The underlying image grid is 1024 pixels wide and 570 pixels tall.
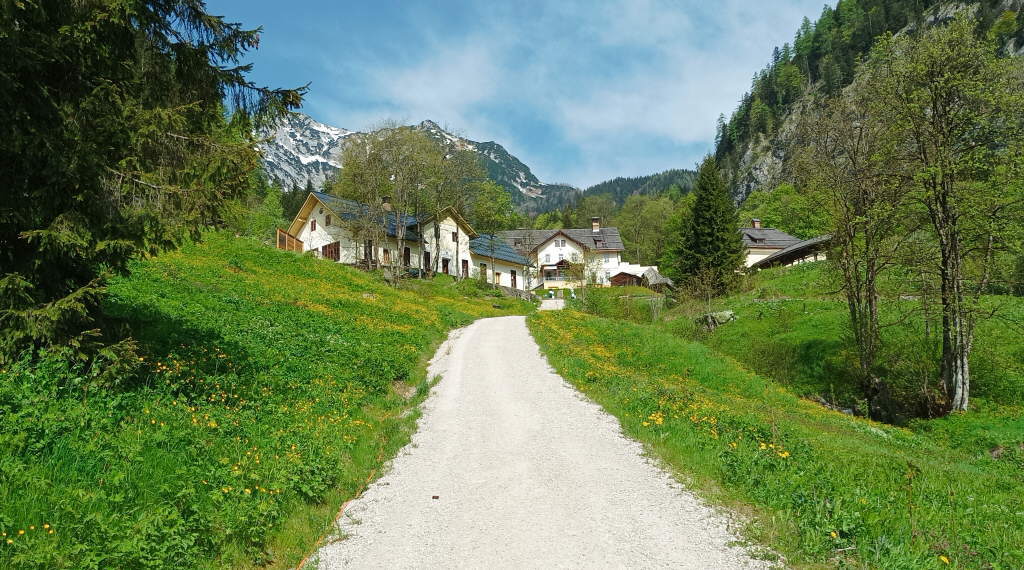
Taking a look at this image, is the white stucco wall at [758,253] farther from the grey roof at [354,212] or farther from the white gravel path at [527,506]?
the white gravel path at [527,506]

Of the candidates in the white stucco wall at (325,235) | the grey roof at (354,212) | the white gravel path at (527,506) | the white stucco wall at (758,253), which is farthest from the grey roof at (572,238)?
the white gravel path at (527,506)

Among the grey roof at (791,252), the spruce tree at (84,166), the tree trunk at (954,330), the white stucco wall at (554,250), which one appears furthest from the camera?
the white stucco wall at (554,250)

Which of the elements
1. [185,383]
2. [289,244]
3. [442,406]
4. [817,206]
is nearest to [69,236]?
[185,383]

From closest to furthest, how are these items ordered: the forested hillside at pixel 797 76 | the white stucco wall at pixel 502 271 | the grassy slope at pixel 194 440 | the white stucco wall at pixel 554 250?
the grassy slope at pixel 194 440 < the white stucco wall at pixel 502 271 < the white stucco wall at pixel 554 250 < the forested hillside at pixel 797 76

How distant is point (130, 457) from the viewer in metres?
5.41

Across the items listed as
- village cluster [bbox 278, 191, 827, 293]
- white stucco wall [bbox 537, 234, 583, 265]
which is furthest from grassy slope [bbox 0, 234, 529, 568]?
white stucco wall [bbox 537, 234, 583, 265]

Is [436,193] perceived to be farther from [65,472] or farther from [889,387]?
[65,472]

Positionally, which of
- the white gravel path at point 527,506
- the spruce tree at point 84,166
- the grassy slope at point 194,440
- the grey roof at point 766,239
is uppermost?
the grey roof at point 766,239

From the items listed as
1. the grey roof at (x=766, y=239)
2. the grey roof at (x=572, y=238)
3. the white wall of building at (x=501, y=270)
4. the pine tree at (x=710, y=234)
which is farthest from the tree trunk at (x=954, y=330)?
the grey roof at (x=766, y=239)

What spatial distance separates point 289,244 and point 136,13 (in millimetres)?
46373

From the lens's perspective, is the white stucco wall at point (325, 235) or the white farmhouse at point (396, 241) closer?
the white farmhouse at point (396, 241)

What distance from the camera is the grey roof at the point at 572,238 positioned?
7600 cm

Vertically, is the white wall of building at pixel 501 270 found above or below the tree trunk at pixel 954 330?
above

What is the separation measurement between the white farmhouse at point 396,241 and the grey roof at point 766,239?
3756 centimetres
